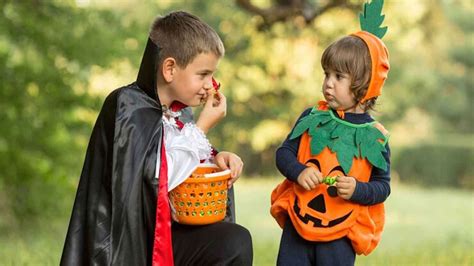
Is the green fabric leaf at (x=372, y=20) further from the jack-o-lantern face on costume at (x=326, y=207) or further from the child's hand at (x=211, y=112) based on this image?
the child's hand at (x=211, y=112)

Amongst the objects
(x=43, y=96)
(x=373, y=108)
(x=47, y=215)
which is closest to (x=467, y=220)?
(x=47, y=215)

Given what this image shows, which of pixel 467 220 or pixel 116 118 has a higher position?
pixel 116 118

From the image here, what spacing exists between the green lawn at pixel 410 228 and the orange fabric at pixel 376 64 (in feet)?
10.7

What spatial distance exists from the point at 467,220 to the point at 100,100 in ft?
20.8

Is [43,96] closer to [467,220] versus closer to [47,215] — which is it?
[47,215]

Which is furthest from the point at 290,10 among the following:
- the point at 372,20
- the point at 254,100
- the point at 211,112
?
the point at 254,100

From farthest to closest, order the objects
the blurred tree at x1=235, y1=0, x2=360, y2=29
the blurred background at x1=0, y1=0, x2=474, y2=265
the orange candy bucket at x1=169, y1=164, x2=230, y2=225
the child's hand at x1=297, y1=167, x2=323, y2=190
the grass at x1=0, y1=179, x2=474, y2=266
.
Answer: the blurred background at x1=0, y1=0, x2=474, y2=265 < the grass at x1=0, y1=179, x2=474, y2=266 < the blurred tree at x1=235, y1=0, x2=360, y2=29 < the child's hand at x1=297, y1=167, x2=323, y2=190 < the orange candy bucket at x1=169, y1=164, x2=230, y2=225

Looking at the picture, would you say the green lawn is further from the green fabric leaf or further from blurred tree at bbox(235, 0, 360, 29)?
the green fabric leaf

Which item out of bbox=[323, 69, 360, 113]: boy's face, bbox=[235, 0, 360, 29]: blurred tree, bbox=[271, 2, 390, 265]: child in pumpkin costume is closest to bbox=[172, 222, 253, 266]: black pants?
bbox=[271, 2, 390, 265]: child in pumpkin costume

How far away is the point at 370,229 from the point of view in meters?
3.52

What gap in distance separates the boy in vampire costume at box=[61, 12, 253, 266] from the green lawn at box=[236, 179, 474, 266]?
317 centimetres

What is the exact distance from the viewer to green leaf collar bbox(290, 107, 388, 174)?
3.46 metres

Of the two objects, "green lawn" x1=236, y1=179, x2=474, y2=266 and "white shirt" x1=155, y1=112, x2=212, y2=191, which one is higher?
"white shirt" x1=155, y1=112, x2=212, y2=191

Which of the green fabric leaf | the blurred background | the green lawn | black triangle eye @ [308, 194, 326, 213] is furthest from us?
the blurred background
